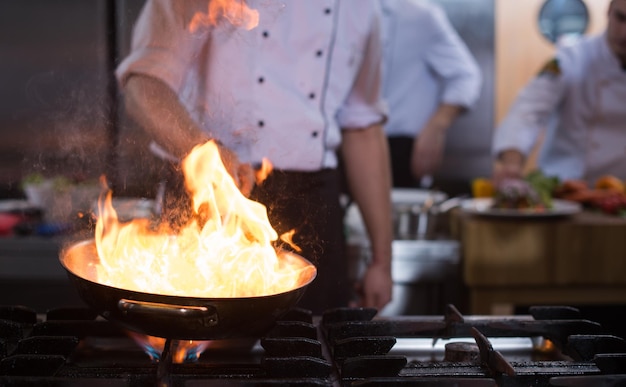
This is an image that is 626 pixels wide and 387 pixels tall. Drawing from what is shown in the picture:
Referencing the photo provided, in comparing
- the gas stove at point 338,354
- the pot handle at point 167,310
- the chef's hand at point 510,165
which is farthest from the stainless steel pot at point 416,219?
the pot handle at point 167,310

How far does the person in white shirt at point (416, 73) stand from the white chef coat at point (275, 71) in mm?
2661

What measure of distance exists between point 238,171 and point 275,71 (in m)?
0.38

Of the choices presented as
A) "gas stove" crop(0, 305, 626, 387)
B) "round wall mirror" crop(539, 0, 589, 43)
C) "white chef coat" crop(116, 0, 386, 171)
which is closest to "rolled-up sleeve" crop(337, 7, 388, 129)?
"white chef coat" crop(116, 0, 386, 171)

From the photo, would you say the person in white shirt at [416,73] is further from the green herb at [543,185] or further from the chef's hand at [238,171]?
the chef's hand at [238,171]

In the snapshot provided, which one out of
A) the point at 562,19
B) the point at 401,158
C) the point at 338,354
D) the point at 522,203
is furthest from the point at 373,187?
the point at 562,19

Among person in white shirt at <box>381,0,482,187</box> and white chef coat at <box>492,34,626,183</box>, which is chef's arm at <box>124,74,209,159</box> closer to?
white chef coat at <box>492,34,626,183</box>

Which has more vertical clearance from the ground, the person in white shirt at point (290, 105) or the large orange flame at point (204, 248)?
the person in white shirt at point (290, 105)

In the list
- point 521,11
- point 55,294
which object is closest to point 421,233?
point 55,294

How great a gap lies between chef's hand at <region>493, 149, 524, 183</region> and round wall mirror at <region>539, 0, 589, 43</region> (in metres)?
Answer: 2.70

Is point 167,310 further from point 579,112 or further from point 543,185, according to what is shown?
point 579,112

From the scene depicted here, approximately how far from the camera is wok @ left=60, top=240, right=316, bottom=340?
976 millimetres

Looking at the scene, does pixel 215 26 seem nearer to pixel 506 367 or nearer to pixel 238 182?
pixel 238 182

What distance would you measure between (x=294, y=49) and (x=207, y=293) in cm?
83

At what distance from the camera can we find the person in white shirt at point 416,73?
4.52 metres
